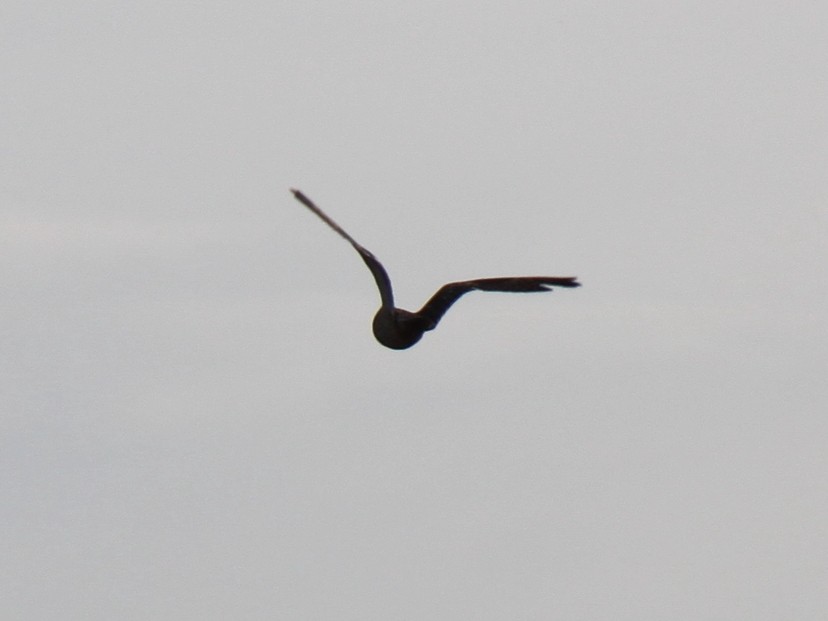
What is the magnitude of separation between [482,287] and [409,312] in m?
1.41

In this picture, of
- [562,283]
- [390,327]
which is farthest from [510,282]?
[390,327]

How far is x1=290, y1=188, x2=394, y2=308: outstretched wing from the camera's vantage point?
19391mm

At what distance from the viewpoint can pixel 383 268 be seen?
2061 cm

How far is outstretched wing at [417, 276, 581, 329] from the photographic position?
779 inches

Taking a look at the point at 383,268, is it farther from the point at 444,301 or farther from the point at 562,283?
the point at 562,283

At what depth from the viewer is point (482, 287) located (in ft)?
67.3

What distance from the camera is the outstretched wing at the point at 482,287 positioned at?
19781mm

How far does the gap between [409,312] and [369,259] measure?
1414 mm

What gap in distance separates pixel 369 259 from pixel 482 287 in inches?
61.0

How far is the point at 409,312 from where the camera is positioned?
21.5m

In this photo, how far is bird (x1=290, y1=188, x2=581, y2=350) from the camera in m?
20.1

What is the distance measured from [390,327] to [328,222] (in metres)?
2.51

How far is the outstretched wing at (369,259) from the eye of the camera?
19391 mm

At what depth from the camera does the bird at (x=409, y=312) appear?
20125mm
